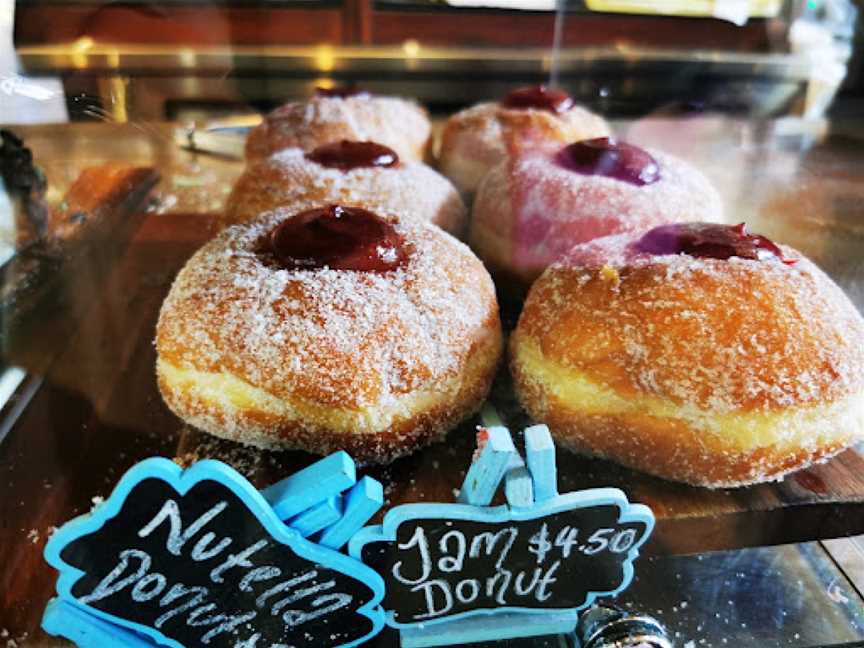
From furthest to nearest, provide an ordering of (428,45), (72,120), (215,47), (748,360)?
(428,45) → (215,47) → (72,120) → (748,360)

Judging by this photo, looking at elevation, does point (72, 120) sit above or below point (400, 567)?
above

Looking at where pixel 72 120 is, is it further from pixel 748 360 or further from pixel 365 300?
pixel 748 360

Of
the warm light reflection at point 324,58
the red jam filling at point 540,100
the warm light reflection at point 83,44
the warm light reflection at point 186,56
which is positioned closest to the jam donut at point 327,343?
the warm light reflection at point 83,44

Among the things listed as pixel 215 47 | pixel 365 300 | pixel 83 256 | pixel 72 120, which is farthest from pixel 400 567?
pixel 215 47

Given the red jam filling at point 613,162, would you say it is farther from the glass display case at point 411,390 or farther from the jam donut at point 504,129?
the jam donut at point 504,129

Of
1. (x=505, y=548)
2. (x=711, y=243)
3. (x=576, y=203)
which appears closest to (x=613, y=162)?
(x=576, y=203)

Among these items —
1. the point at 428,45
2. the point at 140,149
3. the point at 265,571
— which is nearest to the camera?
the point at 265,571

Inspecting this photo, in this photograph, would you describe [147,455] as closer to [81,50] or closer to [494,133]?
[81,50]

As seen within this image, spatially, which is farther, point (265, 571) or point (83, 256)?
point (83, 256)
